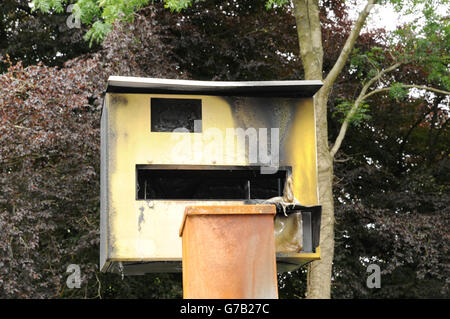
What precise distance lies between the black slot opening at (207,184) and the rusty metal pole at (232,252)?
13.7ft

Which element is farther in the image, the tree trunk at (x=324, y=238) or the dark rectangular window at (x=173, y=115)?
the tree trunk at (x=324, y=238)

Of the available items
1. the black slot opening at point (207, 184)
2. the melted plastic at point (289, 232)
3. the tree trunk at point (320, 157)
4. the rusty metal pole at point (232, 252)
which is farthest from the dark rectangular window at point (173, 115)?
the rusty metal pole at point (232, 252)

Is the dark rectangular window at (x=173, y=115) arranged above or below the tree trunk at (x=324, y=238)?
above

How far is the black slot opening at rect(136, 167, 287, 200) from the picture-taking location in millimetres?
7893

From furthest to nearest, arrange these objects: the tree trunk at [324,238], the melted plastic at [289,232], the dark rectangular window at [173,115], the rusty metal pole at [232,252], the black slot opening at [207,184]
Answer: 1. the tree trunk at [324,238]
2. the black slot opening at [207,184]
3. the dark rectangular window at [173,115]
4. the melted plastic at [289,232]
5. the rusty metal pole at [232,252]

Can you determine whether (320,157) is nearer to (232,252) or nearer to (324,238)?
(324,238)

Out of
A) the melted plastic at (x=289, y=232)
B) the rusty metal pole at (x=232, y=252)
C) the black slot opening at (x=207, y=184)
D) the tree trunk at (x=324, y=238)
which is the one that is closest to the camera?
the rusty metal pole at (x=232, y=252)

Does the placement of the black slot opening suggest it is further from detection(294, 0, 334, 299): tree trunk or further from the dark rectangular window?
detection(294, 0, 334, 299): tree trunk

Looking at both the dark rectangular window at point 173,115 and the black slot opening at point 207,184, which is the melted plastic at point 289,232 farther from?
the dark rectangular window at point 173,115

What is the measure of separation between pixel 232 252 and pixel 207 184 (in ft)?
17.5

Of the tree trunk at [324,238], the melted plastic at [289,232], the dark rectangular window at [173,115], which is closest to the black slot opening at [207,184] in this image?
the dark rectangular window at [173,115]

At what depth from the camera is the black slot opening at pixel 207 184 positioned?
7.89 m

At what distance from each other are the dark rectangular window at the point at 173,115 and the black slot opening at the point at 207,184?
1.74 ft

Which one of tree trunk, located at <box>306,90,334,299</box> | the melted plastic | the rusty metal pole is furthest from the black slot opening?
the rusty metal pole
